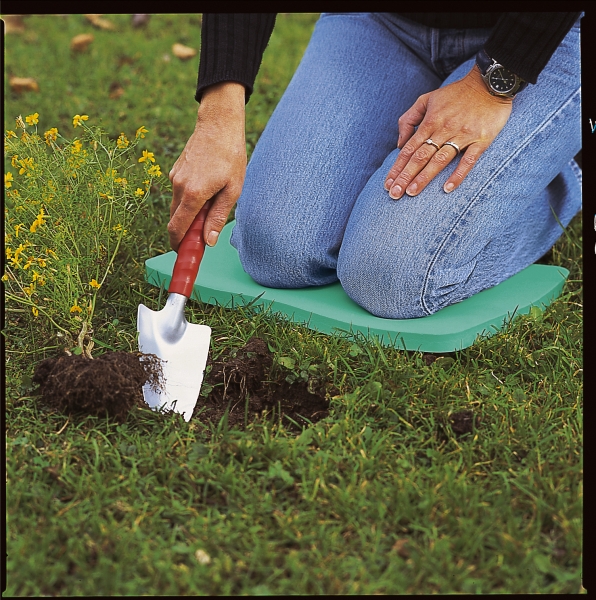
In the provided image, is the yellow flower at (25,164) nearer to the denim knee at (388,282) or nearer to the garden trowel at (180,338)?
the garden trowel at (180,338)

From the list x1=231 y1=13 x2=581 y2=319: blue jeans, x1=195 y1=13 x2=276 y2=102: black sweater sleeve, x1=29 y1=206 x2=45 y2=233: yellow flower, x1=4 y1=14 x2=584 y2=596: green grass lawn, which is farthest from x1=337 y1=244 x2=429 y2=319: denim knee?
x1=29 y1=206 x2=45 y2=233: yellow flower

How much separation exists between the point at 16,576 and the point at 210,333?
69cm

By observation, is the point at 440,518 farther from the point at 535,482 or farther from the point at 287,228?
the point at 287,228

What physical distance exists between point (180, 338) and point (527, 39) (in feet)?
3.46

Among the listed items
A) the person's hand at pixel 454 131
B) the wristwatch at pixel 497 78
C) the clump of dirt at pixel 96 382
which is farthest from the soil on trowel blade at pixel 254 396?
the wristwatch at pixel 497 78

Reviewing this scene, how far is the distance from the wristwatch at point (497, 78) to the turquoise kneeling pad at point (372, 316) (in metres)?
0.51

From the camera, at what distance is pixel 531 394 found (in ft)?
5.44

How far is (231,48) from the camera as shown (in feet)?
5.95

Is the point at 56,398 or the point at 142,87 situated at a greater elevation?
the point at 56,398

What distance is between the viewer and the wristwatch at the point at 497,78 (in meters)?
1.80

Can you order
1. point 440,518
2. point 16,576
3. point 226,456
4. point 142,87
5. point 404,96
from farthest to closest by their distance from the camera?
point 142,87, point 404,96, point 226,456, point 440,518, point 16,576

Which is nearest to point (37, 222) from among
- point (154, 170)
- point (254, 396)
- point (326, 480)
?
point (154, 170)
